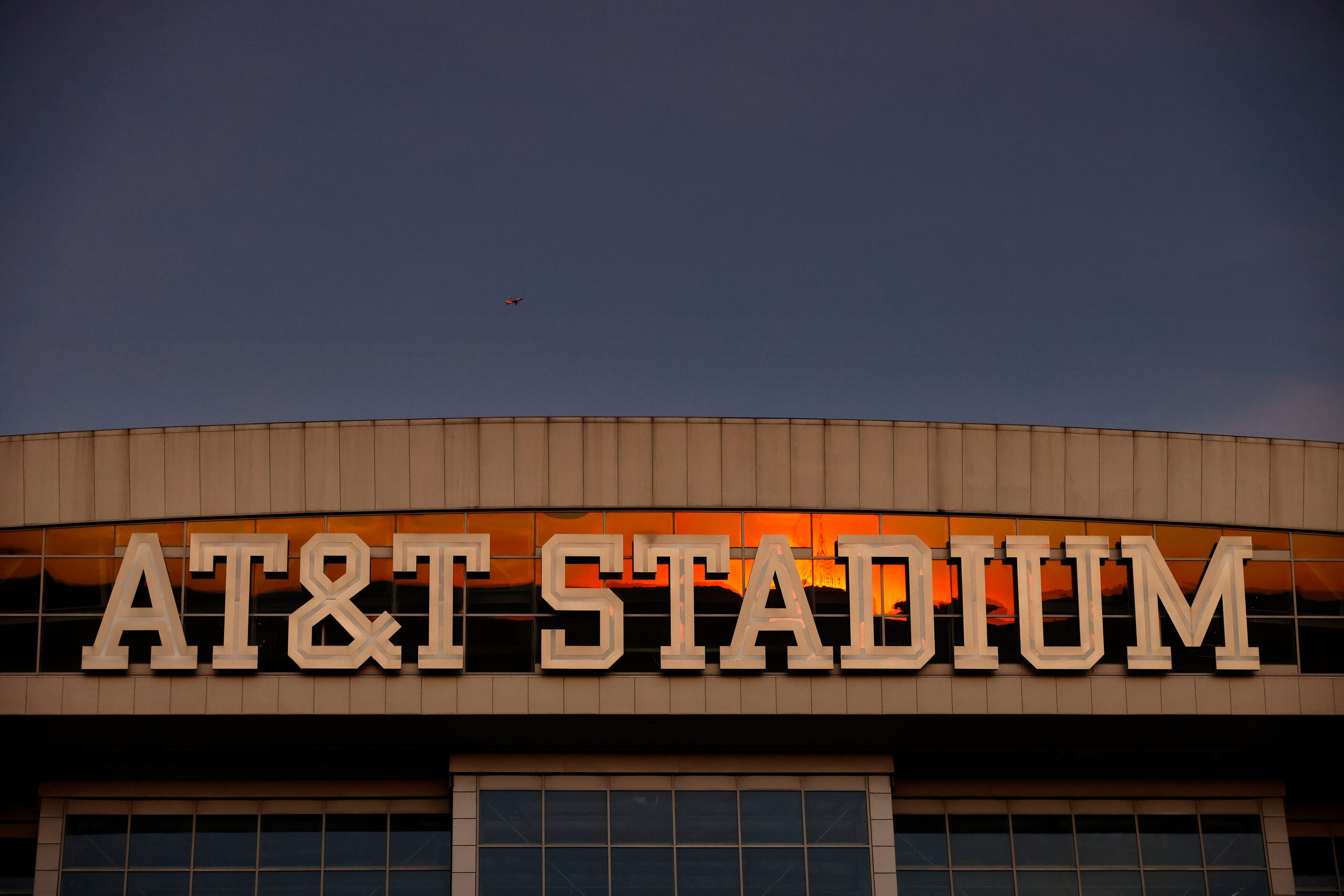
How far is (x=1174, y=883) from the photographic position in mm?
27438

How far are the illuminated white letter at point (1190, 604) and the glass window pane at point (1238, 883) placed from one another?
4.82 m

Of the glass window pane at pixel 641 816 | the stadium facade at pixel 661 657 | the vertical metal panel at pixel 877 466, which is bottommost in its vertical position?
the glass window pane at pixel 641 816

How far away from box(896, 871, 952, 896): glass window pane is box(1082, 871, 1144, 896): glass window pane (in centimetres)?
292

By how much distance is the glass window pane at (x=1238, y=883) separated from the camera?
90.0ft

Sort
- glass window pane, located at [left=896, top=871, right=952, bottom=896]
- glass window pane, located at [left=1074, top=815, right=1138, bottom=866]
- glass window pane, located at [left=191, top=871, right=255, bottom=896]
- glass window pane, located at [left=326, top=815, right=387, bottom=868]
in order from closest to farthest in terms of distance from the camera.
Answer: glass window pane, located at [left=191, top=871, right=255, bottom=896] → glass window pane, located at [left=326, top=815, right=387, bottom=868] → glass window pane, located at [left=896, top=871, right=952, bottom=896] → glass window pane, located at [left=1074, top=815, right=1138, bottom=866]

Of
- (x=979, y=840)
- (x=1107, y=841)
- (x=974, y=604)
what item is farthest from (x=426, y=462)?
(x=1107, y=841)

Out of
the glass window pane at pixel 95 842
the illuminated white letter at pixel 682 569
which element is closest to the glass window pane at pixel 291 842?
the glass window pane at pixel 95 842

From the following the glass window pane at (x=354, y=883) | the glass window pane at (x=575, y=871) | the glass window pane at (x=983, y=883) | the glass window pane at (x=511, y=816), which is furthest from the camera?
the glass window pane at (x=983, y=883)

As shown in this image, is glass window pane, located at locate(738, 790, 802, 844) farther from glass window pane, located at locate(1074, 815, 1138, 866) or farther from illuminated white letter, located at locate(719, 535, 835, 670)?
glass window pane, located at locate(1074, 815, 1138, 866)

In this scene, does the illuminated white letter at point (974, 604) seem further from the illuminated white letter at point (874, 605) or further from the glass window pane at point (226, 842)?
the glass window pane at point (226, 842)

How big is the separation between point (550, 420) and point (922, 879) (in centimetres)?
1248

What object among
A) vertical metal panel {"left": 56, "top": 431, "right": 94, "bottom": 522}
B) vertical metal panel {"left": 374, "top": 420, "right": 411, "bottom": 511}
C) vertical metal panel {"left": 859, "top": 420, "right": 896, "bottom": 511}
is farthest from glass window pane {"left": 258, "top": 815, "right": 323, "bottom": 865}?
vertical metal panel {"left": 859, "top": 420, "right": 896, "bottom": 511}

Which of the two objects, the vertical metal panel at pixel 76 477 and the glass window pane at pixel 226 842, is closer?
the vertical metal panel at pixel 76 477

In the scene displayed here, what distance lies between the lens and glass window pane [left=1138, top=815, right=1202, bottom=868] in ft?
90.4
